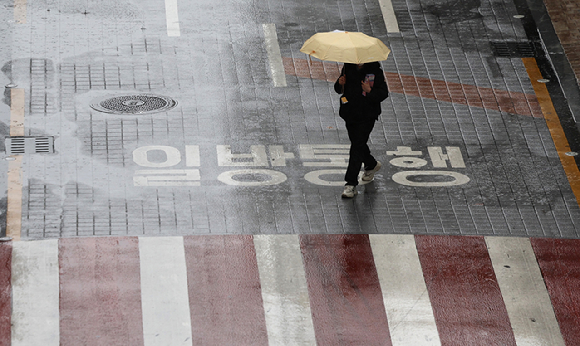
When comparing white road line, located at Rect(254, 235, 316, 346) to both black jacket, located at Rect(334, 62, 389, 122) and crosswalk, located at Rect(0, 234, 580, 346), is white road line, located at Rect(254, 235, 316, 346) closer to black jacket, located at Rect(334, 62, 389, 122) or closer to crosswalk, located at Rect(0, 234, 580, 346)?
crosswalk, located at Rect(0, 234, 580, 346)

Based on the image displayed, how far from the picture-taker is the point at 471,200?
11.9m

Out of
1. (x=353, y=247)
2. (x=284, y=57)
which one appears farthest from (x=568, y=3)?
(x=353, y=247)

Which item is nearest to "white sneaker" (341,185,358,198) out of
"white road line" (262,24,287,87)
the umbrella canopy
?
the umbrella canopy

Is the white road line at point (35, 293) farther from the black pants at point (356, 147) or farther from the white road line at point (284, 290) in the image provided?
the black pants at point (356, 147)

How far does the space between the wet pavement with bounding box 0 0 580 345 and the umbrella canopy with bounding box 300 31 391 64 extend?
6.17 ft

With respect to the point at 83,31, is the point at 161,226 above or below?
below

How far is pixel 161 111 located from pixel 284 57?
258cm

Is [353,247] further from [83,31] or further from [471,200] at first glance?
[83,31]

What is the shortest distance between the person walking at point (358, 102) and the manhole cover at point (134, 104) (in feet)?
9.88

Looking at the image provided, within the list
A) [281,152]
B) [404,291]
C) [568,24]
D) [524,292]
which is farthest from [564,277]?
[568,24]

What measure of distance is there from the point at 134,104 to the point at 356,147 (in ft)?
11.7

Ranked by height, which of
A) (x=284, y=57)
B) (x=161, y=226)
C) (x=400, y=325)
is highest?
(x=284, y=57)

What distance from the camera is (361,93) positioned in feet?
37.1

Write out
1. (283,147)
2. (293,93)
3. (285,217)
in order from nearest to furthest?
(285,217) < (283,147) < (293,93)
